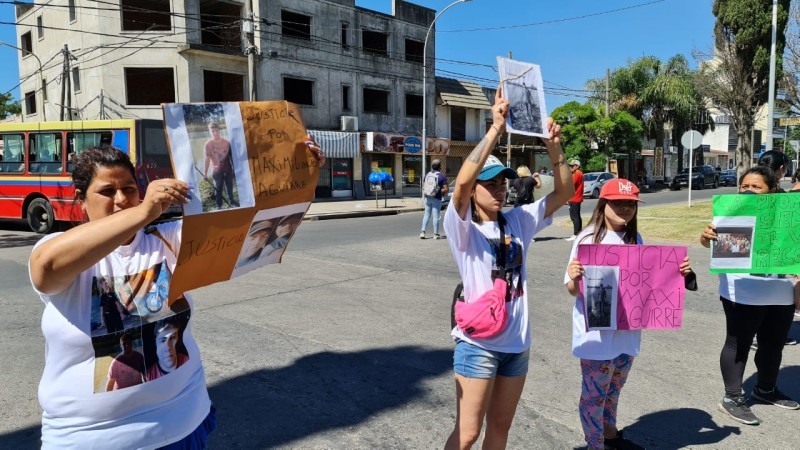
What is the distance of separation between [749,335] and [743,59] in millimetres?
26851

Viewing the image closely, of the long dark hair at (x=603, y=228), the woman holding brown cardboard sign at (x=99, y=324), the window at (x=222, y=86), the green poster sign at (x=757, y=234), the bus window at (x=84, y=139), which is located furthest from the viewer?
the window at (x=222, y=86)

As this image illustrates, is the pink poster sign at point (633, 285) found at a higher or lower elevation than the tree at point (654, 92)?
lower

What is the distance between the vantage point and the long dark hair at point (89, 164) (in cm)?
180

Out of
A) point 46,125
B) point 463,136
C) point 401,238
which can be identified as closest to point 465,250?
point 401,238

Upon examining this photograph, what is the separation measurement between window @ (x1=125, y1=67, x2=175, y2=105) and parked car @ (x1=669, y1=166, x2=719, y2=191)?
111 ft

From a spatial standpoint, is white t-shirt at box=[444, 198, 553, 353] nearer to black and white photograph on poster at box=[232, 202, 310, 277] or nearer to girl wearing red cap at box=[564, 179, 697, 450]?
girl wearing red cap at box=[564, 179, 697, 450]

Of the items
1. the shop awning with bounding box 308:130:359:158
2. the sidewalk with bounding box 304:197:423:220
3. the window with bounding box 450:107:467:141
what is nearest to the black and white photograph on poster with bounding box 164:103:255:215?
the sidewalk with bounding box 304:197:423:220

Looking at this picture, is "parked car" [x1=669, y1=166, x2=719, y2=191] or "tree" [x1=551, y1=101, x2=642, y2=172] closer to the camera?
"tree" [x1=551, y1=101, x2=642, y2=172]

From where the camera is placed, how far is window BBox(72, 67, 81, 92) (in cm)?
2286

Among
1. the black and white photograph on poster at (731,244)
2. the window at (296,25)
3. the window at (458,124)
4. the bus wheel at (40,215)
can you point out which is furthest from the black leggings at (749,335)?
the window at (458,124)

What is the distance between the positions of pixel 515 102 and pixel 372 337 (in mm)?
3309

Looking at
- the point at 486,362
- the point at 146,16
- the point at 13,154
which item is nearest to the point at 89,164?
the point at 486,362

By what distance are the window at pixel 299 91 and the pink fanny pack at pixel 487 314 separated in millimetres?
24356

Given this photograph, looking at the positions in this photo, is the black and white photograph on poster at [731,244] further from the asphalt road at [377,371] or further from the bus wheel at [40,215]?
the bus wheel at [40,215]
